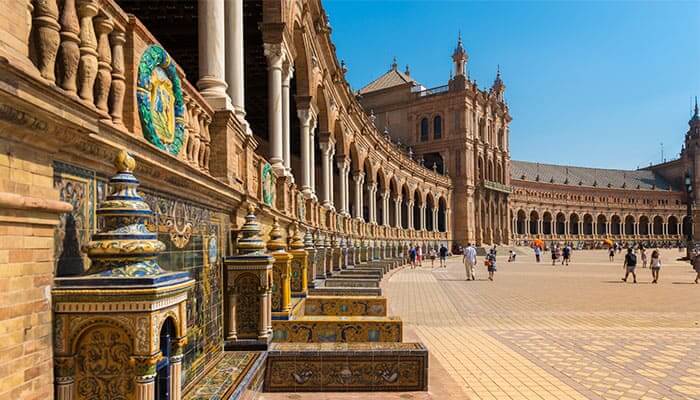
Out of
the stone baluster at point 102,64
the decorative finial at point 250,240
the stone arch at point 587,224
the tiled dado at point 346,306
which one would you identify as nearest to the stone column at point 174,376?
the stone baluster at point 102,64

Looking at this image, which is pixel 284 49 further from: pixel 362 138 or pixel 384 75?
pixel 384 75

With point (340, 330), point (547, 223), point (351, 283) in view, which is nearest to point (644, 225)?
point (547, 223)

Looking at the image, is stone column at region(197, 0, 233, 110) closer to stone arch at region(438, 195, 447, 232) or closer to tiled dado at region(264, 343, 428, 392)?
tiled dado at region(264, 343, 428, 392)

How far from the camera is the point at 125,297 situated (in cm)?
238

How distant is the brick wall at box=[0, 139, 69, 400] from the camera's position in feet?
7.27

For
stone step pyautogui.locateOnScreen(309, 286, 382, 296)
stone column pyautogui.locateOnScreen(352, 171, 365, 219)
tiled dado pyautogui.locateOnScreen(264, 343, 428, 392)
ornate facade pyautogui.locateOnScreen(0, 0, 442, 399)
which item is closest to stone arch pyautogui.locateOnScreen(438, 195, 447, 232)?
stone column pyautogui.locateOnScreen(352, 171, 365, 219)

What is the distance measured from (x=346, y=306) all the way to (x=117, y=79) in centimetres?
674

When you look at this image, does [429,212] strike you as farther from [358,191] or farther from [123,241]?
[123,241]

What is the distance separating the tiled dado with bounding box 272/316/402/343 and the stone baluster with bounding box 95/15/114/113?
450 centimetres

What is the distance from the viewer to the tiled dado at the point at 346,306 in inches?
365

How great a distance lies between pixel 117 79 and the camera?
11.0ft

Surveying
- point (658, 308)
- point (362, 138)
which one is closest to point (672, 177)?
point (362, 138)

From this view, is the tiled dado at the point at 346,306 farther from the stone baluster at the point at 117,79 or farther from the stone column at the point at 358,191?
the stone column at the point at 358,191

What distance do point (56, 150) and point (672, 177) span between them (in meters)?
131
